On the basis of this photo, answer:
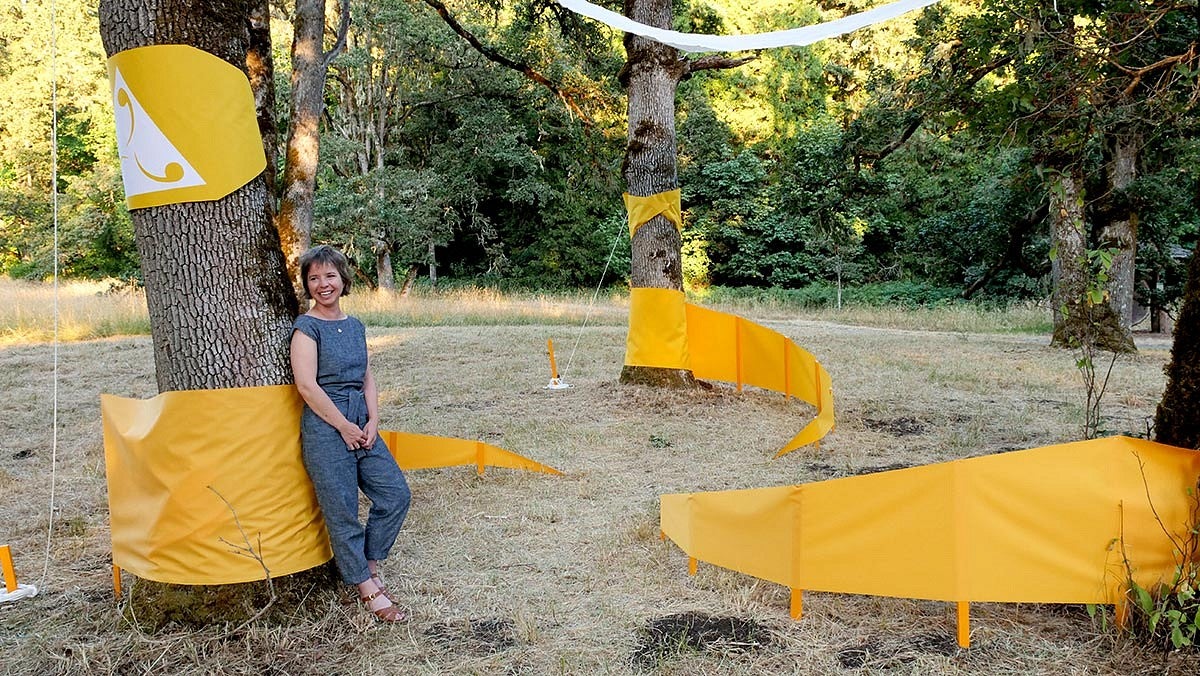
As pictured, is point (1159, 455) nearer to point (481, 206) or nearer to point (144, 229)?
point (144, 229)

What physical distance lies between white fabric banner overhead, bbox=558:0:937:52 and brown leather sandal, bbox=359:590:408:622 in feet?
11.1

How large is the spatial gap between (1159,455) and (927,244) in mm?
19531

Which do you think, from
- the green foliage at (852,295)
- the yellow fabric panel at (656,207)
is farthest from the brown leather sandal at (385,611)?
the green foliage at (852,295)

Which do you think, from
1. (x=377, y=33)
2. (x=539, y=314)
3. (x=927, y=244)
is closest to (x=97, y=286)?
(x=377, y=33)

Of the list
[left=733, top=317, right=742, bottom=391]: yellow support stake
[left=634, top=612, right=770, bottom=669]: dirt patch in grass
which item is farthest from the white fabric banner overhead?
[left=733, top=317, right=742, bottom=391]: yellow support stake

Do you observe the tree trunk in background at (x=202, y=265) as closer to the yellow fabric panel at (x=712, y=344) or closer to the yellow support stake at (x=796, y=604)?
the yellow support stake at (x=796, y=604)

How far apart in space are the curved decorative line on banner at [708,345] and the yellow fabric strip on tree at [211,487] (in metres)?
4.85

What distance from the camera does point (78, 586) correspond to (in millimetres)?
3439

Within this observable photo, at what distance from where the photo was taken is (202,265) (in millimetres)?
2979

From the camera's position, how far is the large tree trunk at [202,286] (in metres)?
2.91

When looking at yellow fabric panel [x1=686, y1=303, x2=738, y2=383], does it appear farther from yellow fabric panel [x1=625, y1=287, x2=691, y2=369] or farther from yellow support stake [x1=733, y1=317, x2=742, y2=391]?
yellow fabric panel [x1=625, y1=287, x2=691, y2=369]

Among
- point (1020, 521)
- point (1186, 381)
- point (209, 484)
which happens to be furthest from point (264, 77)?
point (1186, 381)

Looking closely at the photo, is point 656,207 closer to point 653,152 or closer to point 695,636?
point 653,152

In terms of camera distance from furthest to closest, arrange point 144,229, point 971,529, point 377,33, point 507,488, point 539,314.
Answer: point 377,33
point 539,314
point 507,488
point 144,229
point 971,529
